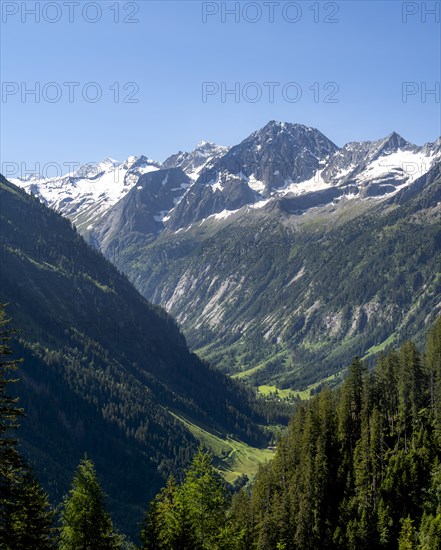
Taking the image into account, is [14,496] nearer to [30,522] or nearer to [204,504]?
[30,522]

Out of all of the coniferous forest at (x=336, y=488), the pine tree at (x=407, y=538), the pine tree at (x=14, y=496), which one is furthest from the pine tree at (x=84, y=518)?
the pine tree at (x=407, y=538)

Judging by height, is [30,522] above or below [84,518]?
below

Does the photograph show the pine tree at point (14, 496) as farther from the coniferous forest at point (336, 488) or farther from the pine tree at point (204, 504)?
the pine tree at point (204, 504)

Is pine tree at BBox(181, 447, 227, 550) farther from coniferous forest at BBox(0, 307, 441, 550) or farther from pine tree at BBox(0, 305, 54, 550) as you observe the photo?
pine tree at BBox(0, 305, 54, 550)

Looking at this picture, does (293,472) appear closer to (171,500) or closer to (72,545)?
(171,500)

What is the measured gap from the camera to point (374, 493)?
98375 mm

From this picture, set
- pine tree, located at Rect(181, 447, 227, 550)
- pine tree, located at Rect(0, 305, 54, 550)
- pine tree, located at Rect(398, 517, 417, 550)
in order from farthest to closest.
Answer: pine tree, located at Rect(398, 517, 417, 550) < pine tree, located at Rect(181, 447, 227, 550) < pine tree, located at Rect(0, 305, 54, 550)

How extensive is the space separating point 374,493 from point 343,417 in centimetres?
1769

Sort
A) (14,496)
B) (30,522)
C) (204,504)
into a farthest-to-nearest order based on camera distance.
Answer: (204,504) < (30,522) < (14,496)

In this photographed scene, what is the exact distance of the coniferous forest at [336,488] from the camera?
159ft

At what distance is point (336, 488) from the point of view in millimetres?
105000

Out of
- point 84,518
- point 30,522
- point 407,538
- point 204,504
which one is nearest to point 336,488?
point 407,538

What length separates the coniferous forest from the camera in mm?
48562

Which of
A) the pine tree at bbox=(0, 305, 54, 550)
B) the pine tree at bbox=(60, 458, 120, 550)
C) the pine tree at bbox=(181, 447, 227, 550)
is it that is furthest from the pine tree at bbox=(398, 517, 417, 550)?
the pine tree at bbox=(0, 305, 54, 550)
